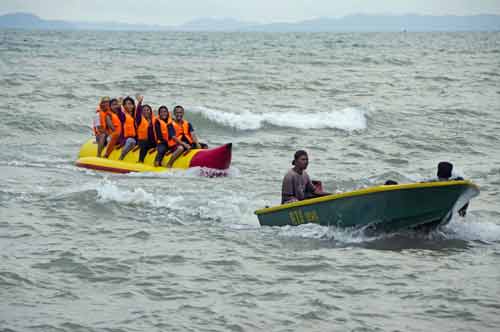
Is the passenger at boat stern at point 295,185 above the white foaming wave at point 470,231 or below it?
above

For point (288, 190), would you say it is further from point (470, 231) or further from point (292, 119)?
point (292, 119)

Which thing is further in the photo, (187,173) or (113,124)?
(113,124)

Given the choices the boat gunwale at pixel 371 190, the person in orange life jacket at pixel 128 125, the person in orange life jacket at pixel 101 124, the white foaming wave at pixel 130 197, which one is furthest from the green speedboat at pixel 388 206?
the person in orange life jacket at pixel 101 124

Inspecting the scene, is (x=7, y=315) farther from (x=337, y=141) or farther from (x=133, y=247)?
(x=337, y=141)

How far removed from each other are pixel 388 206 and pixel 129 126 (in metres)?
6.44

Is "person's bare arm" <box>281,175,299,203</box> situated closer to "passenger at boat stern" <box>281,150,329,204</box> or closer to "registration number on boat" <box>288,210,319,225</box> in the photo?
"passenger at boat stern" <box>281,150,329,204</box>

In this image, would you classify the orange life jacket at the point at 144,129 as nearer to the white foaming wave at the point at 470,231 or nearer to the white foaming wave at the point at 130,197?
the white foaming wave at the point at 130,197

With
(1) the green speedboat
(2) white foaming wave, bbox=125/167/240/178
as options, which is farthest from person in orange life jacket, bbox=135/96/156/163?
(1) the green speedboat

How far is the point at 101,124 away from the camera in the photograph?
14062 millimetres

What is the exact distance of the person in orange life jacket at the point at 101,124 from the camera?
45.7 feet

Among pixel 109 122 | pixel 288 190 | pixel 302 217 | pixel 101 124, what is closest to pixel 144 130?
pixel 109 122

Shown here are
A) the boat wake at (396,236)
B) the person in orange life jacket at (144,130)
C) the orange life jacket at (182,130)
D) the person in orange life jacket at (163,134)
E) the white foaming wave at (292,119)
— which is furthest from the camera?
the white foaming wave at (292,119)

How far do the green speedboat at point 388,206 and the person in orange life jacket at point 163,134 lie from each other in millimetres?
4562

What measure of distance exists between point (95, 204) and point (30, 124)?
8607mm
